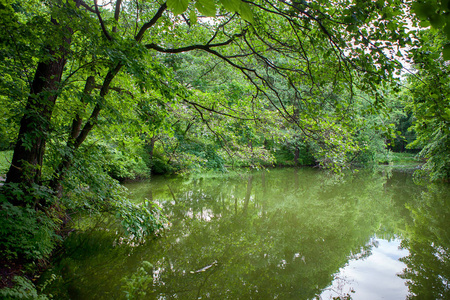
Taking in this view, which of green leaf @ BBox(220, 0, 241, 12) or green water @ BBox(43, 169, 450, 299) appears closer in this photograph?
green leaf @ BBox(220, 0, 241, 12)

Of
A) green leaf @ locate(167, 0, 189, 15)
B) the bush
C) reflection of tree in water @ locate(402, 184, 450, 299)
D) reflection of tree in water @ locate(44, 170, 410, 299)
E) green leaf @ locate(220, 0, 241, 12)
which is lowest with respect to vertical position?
reflection of tree in water @ locate(44, 170, 410, 299)

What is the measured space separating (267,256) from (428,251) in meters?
3.58

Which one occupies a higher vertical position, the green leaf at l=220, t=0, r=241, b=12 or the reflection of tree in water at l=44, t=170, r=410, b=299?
the green leaf at l=220, t=0, r=241, b=12

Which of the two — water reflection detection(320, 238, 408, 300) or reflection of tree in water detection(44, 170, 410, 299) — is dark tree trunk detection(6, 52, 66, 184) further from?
water reflection detection(320, 238, 408, 300)

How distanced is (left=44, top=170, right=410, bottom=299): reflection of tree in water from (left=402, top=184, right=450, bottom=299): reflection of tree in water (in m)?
0.84

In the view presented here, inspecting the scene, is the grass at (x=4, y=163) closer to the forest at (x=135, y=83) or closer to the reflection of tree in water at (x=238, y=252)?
the forest at (x=135, y=83)

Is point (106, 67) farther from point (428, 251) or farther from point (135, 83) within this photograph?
point (428, 251)

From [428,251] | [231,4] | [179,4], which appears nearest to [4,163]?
[179,4]

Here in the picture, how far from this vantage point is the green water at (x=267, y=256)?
3.90 meters

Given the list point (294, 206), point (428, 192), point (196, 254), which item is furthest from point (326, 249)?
point (428, 192)

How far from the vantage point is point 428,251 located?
5.50 meters

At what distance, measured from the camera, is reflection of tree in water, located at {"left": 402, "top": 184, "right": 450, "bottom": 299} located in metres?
4.12

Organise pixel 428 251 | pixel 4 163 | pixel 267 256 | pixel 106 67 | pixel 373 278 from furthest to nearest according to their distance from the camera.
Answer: pixel 4 163, pixel 428 251, pixel 267 256, pixel 373 278, pixel 106 67

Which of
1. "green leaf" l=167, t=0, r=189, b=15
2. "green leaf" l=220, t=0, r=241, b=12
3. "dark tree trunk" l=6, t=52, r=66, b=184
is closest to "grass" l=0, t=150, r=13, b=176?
"dark tree trunk" l=6, t=52, r=66, b=184
